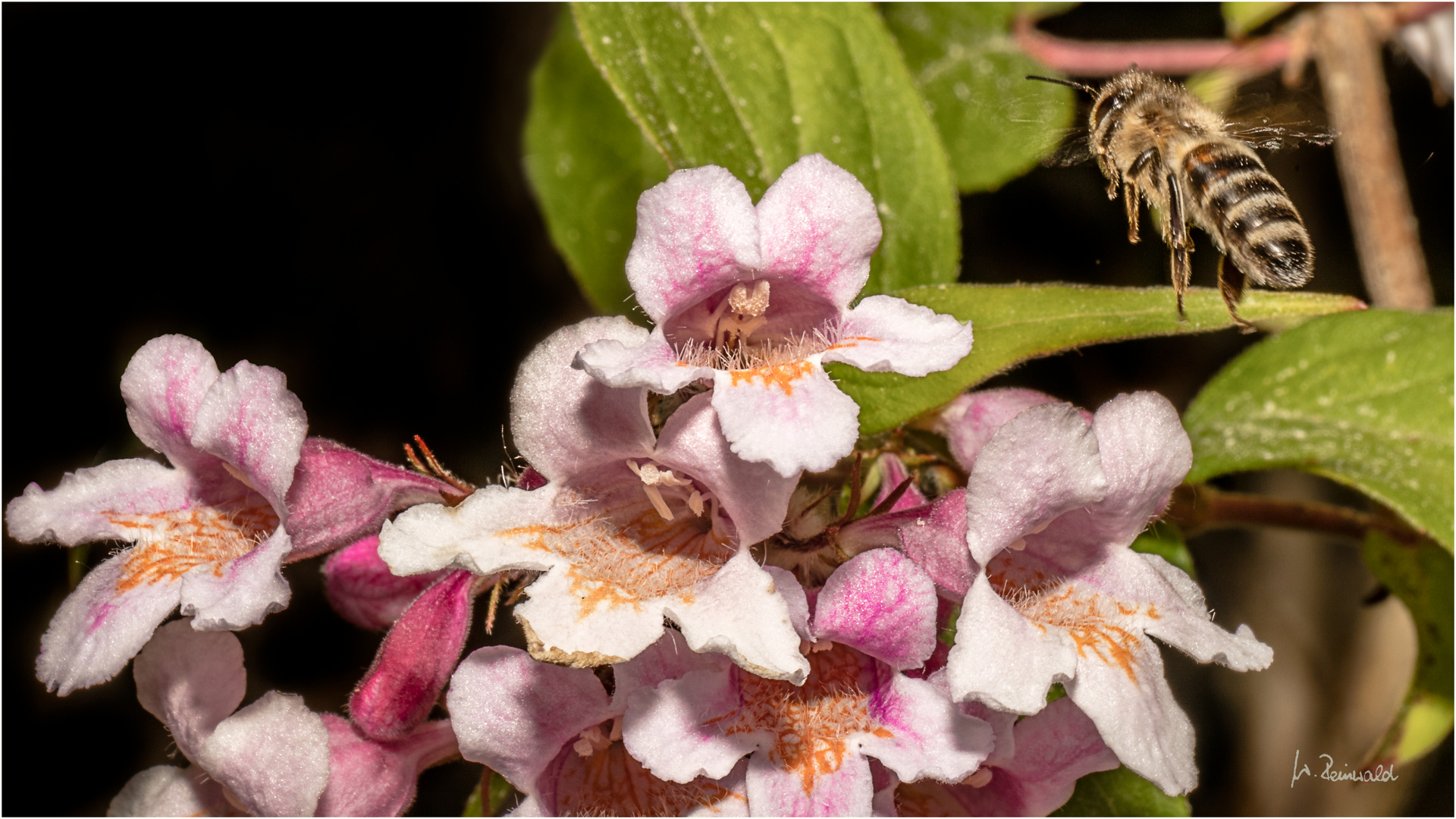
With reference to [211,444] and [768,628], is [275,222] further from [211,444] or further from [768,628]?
[768,628]

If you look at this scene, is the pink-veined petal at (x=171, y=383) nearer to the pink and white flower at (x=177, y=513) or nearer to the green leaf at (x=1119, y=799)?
the pink and white flower at (x=177, y=513)

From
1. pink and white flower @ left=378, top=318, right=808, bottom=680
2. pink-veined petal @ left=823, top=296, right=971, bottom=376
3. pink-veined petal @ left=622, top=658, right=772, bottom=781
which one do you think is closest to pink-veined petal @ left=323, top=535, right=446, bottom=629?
pink and white flower @ left=378, top=318, right=808, bottom=680

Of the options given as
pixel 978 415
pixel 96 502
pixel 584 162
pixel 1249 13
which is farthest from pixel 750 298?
pixel 1249 13

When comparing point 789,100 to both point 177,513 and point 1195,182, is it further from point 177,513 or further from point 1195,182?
point 177,513

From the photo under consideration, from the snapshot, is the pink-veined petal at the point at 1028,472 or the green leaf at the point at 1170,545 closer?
the pink-veined petal at the point at 1028,472

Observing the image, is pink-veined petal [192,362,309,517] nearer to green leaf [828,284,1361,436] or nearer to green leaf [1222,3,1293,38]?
green leaf [828,284,1361,436]

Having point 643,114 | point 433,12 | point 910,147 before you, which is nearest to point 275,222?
point 433,12
